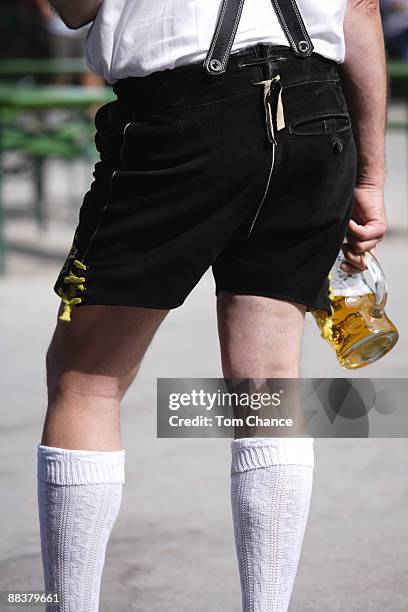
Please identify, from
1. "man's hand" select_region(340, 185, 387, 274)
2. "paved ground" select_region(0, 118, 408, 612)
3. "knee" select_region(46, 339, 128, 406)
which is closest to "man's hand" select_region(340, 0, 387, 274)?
"man's hand" select_region(340, 185, 387, 274)

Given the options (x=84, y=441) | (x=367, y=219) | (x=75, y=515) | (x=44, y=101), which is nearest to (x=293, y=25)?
(x=367, y=219)

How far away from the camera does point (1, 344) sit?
5008mm

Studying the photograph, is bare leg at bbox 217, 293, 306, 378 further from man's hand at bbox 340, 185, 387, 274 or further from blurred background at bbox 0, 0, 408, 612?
blurred background at bbox 0, 0, 408, 612

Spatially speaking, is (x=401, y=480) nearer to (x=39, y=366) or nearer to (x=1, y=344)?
(x=39, y=366)

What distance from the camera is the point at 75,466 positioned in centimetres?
203

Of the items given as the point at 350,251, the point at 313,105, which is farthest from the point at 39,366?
the point at 313,105

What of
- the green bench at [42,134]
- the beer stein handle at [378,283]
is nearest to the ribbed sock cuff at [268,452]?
the beer stein handle at [378,283]

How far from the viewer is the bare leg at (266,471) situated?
80.7 inches

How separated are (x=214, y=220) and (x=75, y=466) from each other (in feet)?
1.51

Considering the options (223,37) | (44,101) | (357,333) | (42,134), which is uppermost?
(42,134)

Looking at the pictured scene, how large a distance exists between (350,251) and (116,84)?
544 millimetres

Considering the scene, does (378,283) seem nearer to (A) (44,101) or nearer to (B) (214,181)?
(B) (214,181)

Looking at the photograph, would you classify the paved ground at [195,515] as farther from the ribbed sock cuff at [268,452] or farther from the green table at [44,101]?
the green table at [44,101]

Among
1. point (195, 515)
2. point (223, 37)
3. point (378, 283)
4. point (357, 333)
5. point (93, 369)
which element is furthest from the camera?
point (195, 515)
